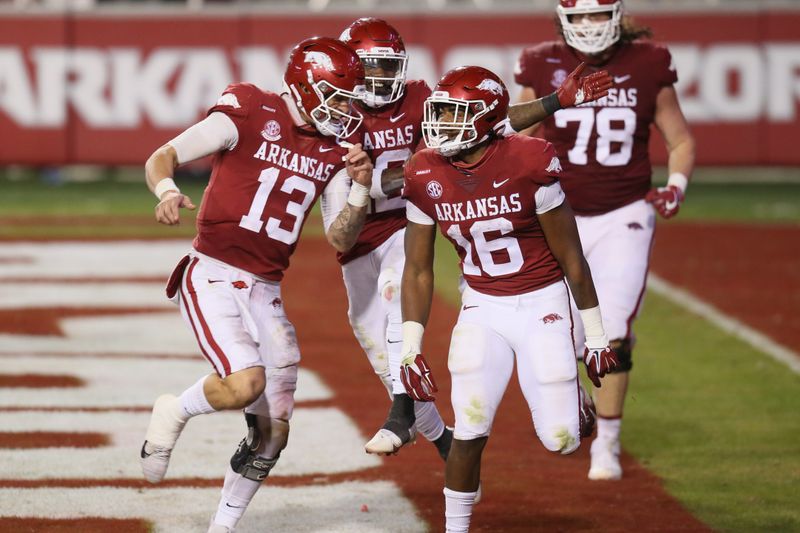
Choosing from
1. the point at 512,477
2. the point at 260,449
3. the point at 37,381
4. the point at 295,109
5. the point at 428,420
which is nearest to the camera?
the point at 260,449

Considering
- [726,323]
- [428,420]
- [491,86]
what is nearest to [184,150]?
[491,86]

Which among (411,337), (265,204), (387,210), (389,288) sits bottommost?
(389,288)

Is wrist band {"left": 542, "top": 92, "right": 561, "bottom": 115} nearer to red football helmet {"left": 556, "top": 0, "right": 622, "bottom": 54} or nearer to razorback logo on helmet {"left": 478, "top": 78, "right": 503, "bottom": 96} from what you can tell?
razorback logo on helmet {"left": 478, "top": 78, "right": 503, "bottom": 96}

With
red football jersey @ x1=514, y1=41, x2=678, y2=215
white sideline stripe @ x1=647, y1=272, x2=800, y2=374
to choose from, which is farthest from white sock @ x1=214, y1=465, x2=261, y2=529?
white sideline stripe @ x1=647, y1=272, x2=800, y2=374

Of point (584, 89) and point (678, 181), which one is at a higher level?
point (584, 89)

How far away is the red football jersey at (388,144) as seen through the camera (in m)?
6.29

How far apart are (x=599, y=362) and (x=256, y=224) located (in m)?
1.48

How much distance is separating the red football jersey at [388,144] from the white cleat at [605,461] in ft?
4.71

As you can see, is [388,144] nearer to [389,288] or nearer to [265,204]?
[389,288]

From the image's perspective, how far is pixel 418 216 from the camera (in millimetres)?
5453

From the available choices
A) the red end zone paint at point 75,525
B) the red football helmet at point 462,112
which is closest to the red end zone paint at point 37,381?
the red end zone paint at point 75,525

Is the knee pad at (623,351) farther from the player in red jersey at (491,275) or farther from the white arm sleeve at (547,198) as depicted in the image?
the white arm sleeve at (547,198)

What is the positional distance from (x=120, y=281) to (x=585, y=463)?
5956 millimetres

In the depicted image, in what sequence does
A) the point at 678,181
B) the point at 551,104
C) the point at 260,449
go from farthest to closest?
the point at 678,181, the point at 551,104, the point at 260,449
